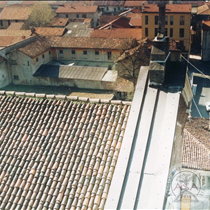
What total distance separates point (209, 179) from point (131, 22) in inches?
1396

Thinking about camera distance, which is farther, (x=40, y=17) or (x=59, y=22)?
(x=40, y=17)

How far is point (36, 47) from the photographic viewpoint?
37.3 metres

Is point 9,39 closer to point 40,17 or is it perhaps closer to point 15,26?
point 15,26

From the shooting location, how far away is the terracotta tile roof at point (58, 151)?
7.67m

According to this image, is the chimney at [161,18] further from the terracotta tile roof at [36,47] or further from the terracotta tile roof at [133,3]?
the terracotta tile roof at [133,3]

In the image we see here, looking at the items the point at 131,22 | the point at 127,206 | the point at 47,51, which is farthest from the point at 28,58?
the point at 127,206

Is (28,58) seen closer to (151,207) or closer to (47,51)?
(47,51)

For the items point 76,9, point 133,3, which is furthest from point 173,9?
point 133,3

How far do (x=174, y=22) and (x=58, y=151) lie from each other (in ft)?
115

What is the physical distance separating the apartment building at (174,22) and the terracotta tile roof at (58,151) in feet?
108

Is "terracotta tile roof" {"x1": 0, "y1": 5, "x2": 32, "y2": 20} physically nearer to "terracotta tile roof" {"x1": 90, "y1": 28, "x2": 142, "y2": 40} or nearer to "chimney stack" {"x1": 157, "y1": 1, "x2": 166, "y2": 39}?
"terracotta tile roof" {"x1": 90, "y1": 28, "x2": 142, "y2": 40}

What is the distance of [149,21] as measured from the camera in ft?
133

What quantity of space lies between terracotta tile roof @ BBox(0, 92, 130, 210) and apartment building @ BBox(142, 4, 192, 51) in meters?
33.0

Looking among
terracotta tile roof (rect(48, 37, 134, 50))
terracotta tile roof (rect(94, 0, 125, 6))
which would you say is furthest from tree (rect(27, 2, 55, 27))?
terracotta tile roof (rect(94, 0, 125, 6))
